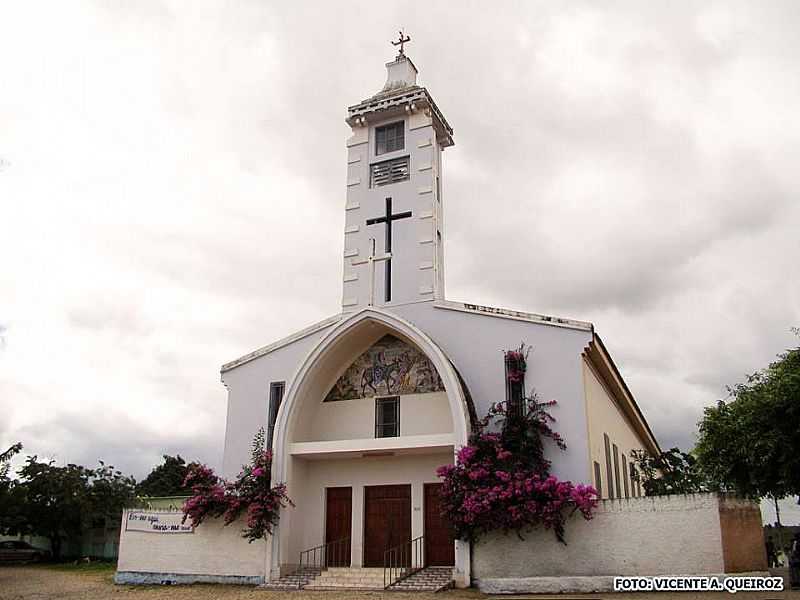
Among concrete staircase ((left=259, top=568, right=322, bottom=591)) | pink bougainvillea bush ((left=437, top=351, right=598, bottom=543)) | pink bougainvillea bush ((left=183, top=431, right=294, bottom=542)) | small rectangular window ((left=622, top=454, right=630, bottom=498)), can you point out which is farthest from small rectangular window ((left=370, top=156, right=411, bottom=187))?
small rectangular window ((left=622, top=454, right=630, bottom=498))

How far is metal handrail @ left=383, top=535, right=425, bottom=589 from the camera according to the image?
18938mm

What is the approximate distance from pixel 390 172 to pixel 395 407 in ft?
24.5

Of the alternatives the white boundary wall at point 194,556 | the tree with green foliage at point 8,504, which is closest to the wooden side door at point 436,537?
the white boundary wall at point 194,556

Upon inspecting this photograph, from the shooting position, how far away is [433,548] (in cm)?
1992

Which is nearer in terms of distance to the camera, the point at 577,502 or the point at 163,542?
the point at 577,502

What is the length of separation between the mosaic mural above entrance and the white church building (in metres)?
0.04

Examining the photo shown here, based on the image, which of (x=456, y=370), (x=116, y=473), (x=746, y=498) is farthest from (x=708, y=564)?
(x=116, y=473)

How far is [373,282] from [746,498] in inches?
440

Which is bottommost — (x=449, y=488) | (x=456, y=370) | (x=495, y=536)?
(x=495, y=536)

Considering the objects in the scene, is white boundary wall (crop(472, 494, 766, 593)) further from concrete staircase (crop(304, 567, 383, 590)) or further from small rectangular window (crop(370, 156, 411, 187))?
small rectangular window (crop(370, 156, 411, 187))

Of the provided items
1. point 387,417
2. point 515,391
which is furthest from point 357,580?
point 515,391

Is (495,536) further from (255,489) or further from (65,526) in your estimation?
(65,526)

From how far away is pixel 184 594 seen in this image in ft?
58.9

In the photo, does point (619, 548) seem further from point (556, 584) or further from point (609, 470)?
point (609, 470)
